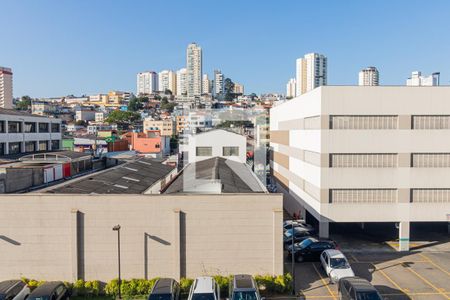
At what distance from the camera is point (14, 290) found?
625 inches

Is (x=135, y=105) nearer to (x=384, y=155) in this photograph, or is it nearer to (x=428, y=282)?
(x=384, y=155)

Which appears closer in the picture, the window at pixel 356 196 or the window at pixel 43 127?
the window at pixel 356 196

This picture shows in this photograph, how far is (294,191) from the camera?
34406mm

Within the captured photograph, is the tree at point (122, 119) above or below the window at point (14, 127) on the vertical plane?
above

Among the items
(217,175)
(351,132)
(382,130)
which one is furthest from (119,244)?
(382,130)

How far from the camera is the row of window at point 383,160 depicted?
25547mm

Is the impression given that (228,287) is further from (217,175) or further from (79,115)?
(79,115)

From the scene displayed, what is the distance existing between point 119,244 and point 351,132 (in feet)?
57.5

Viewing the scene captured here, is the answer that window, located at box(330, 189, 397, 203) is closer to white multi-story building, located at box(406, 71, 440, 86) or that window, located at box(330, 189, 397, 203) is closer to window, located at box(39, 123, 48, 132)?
white multi-story building, located at box(406, 71, 440, 86)

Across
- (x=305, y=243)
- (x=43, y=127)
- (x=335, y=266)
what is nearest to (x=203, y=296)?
(x=335, y=266)

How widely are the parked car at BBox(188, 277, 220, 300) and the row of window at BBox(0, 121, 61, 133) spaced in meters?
34.5

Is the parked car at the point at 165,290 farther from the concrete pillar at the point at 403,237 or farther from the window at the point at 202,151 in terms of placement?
the window at the point at 202,151

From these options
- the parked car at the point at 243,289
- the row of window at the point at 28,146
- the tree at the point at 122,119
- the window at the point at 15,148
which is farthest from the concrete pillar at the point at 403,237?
the tree at the point at 122,119

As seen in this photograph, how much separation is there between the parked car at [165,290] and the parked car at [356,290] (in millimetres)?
7775
